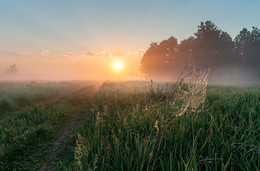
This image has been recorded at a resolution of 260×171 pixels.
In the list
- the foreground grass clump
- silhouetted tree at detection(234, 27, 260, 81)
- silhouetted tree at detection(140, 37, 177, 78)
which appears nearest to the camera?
the foreground grass clump

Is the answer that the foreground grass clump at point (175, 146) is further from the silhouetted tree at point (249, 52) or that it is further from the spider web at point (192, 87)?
the silhouetted tree at point (249, 52)

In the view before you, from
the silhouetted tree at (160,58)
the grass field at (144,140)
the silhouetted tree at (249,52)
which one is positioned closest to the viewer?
the grass field at (144,140)

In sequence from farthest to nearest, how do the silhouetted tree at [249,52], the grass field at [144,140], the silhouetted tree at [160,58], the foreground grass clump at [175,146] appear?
the silhouetted tree at [160,58] < the silhouetted tree at [249,52] < the grass field at [144,140] < the foreground grass clump at [175,146]

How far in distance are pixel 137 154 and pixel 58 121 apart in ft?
19.9

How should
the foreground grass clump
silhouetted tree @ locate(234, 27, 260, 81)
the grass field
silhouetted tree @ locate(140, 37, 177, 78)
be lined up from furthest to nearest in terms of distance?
1. silhouetted tree @ locate(140, 37, 177, 78)
2. silhouetted tree @ locate(234, 27, 260, 81)
3. the grass field
4. the foreground grass clump

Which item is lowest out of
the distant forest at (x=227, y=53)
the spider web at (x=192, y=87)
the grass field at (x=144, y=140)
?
the grass field at (x=144, y=140)

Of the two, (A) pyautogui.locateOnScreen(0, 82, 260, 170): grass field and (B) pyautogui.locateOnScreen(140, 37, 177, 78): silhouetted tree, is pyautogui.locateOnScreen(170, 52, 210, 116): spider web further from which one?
(B) pyautogui.locateOnScreen(140, 37, 177, 78): silhouetted tree

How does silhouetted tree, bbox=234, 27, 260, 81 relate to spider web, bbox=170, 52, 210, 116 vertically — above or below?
above

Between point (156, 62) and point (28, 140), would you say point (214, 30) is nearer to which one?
point (156, 62)

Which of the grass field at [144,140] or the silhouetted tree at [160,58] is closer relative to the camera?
the grass field at [144,140]

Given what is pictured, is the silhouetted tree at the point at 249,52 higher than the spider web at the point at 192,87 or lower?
higher

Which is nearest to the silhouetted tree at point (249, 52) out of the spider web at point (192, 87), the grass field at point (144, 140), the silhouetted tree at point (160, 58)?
the silhouetted tree at point (160, 58)

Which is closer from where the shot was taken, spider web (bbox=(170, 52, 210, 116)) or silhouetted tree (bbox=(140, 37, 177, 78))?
spider web (bbox=(170, 52, 210, 116))

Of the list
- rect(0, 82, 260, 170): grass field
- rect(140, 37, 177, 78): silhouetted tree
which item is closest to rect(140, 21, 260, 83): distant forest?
rect(140, 37, 177, 78): silhouetted tree
